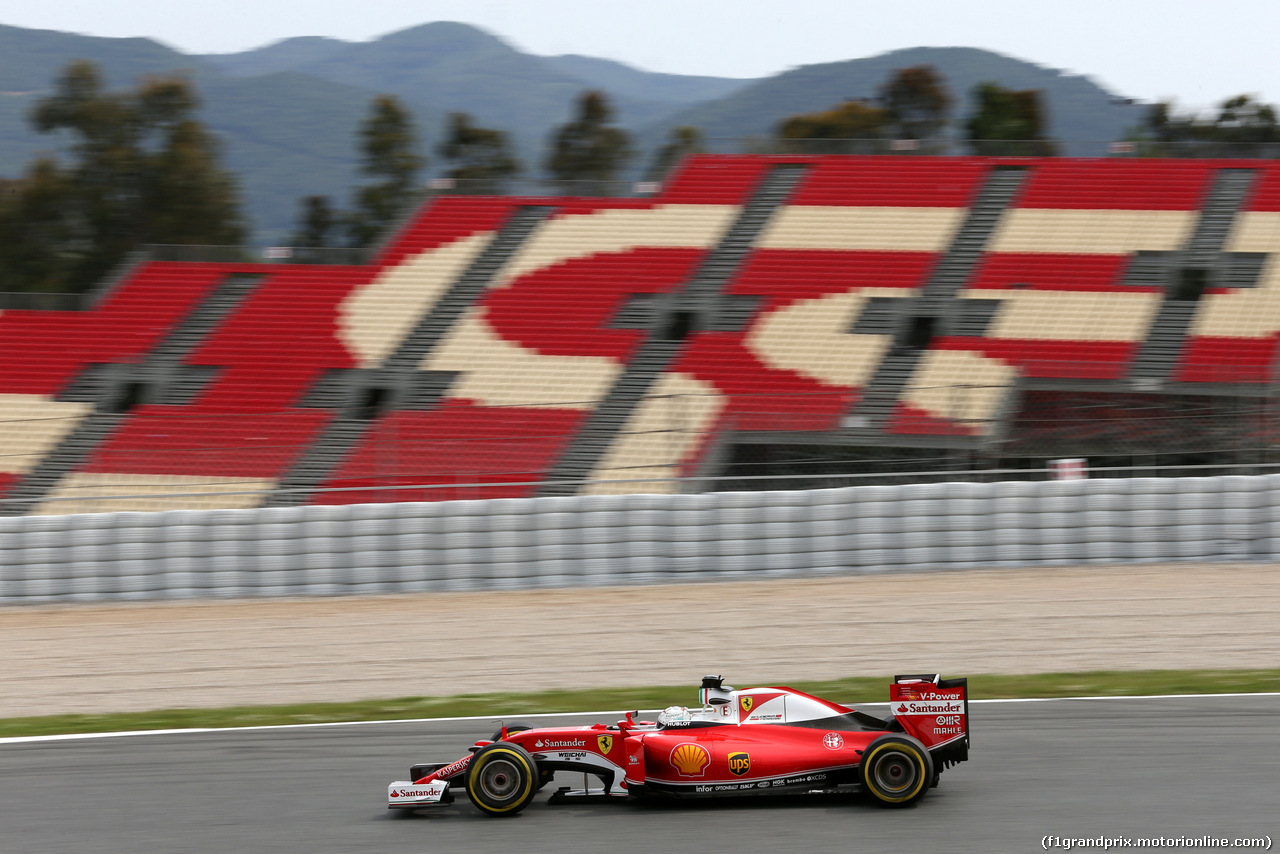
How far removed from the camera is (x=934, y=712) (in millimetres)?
5254

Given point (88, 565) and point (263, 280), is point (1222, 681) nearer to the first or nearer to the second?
point (88, 565)

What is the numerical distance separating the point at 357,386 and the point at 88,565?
12026mm

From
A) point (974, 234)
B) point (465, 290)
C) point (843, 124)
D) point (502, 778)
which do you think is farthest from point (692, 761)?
point (843, 124)

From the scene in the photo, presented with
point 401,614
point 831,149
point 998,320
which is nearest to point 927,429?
point 401,614

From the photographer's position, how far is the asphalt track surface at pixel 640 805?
16.4ft

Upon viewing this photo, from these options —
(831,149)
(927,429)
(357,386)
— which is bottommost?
(357,386)

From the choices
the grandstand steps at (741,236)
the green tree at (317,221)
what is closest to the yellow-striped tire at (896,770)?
the grandstand steps at (741,236)

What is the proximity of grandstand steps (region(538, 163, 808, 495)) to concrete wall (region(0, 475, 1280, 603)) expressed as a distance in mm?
3269

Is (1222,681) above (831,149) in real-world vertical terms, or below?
below

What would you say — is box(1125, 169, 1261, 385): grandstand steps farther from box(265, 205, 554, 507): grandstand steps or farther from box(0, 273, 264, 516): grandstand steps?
box(0, 273, 264, 516): grandstand steps

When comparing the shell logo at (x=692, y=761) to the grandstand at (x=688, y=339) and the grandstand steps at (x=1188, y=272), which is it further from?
the grandstand steps at (x=1188, y=272)

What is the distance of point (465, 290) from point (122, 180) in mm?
28157

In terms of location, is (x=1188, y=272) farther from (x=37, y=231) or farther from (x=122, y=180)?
(x=37, y=231)

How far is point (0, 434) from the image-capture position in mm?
17641
